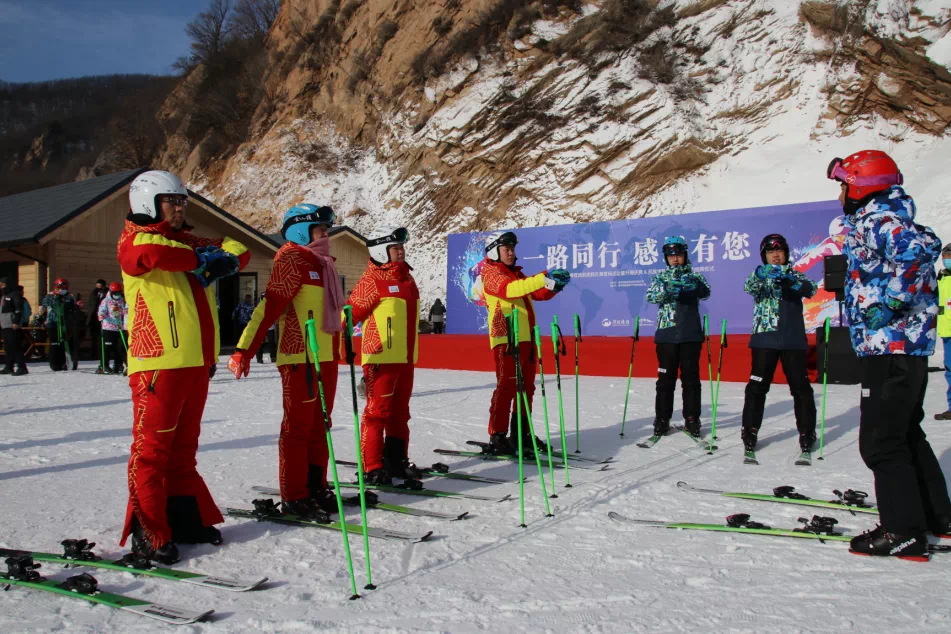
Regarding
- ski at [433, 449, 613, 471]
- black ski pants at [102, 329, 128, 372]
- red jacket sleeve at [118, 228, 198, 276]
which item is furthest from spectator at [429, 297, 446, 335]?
red jacket sleeve at [118, 228, 198, 276]

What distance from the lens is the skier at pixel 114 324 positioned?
12.5m

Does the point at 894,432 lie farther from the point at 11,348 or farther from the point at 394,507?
the point at 11,348

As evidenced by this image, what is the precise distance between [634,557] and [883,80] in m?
21.6

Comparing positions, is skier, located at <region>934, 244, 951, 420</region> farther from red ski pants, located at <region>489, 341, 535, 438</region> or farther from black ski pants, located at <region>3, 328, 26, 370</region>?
black ski pants, located at <region>3, 328, 26, 370</region>

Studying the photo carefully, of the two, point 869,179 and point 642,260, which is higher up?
point 642,260

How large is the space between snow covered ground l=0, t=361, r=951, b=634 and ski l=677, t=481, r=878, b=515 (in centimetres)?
11

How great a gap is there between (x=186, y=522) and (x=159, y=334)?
1006 mm

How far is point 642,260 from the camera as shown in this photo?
14.3 m

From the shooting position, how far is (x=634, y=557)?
3305 mm

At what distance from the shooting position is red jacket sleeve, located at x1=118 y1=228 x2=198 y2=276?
10.3 ft

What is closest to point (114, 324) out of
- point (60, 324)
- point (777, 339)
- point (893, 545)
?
point (60, 324)

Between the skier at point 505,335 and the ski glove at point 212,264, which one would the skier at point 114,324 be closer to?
the skier at point 505,335

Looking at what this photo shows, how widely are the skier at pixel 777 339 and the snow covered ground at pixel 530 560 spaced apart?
42 cm

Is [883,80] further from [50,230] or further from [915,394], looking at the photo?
[50,230]
